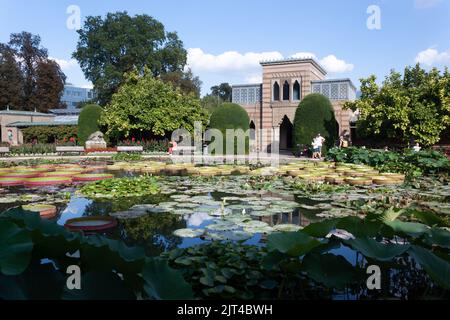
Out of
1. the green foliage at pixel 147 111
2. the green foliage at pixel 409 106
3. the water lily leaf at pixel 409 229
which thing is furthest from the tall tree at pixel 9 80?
the water lily leaf at pixel 409 229

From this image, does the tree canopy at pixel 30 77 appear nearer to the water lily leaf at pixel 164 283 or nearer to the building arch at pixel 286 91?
the building arch at pixel 286 91

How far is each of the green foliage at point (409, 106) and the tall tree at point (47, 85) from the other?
3696 cm

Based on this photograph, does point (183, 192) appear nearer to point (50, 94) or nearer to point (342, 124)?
point (342, 124)

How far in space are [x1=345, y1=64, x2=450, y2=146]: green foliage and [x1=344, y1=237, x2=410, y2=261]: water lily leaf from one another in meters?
17.7

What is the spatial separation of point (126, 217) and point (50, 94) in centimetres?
4505

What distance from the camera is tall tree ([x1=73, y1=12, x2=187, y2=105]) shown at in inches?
1622

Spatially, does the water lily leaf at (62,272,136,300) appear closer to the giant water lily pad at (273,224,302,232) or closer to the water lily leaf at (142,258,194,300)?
the water lily leaf at (142,258,194,300)

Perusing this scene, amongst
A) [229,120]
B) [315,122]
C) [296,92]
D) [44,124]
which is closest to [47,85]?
[44,124]

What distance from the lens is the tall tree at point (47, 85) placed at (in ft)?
144

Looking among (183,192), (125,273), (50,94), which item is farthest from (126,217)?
(50,94)

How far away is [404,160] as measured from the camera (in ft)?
44.5

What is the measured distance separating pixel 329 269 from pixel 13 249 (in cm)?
198

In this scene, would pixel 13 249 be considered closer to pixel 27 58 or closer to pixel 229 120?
pixel 229 120

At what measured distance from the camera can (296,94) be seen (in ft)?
93.2
